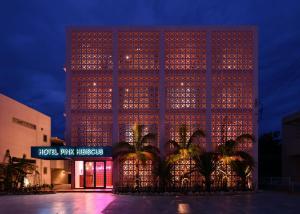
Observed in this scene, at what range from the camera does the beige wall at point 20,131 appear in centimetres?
2825

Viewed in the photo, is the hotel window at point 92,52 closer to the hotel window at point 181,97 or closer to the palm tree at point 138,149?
the hotel window at point 181,97

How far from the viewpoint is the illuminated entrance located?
107 ft

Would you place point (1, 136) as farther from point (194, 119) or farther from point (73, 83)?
point (194, 119)

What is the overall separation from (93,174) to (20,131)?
20.0ft

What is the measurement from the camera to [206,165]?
28.1 metres

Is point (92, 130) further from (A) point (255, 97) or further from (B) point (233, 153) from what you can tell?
(A) point (255, 97)

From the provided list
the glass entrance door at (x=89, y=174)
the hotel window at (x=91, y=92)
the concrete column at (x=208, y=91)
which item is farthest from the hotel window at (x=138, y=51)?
the glass entrance door at (x=89, y=174)

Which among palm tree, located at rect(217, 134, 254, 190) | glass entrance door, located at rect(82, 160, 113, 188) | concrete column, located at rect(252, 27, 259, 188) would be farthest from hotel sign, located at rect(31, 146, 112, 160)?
concrete column, located at rect(252, 27, 259, 188)

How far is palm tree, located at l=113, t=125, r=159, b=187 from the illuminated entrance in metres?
3.69

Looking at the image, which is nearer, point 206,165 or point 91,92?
point 206,165

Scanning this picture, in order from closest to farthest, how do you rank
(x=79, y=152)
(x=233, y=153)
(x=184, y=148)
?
(x=184, y=148), (x=233, y=153), (x=79, y=152)

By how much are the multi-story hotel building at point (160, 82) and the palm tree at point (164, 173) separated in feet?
10.7

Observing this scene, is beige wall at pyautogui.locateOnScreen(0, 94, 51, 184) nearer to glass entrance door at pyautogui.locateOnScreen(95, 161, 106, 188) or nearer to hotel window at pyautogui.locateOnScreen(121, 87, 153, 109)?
glass entrance door at pyautogui.locateOnScreen(95, 161, 106, 188)

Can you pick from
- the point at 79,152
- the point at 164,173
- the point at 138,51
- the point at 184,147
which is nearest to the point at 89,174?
the point at 79,152
